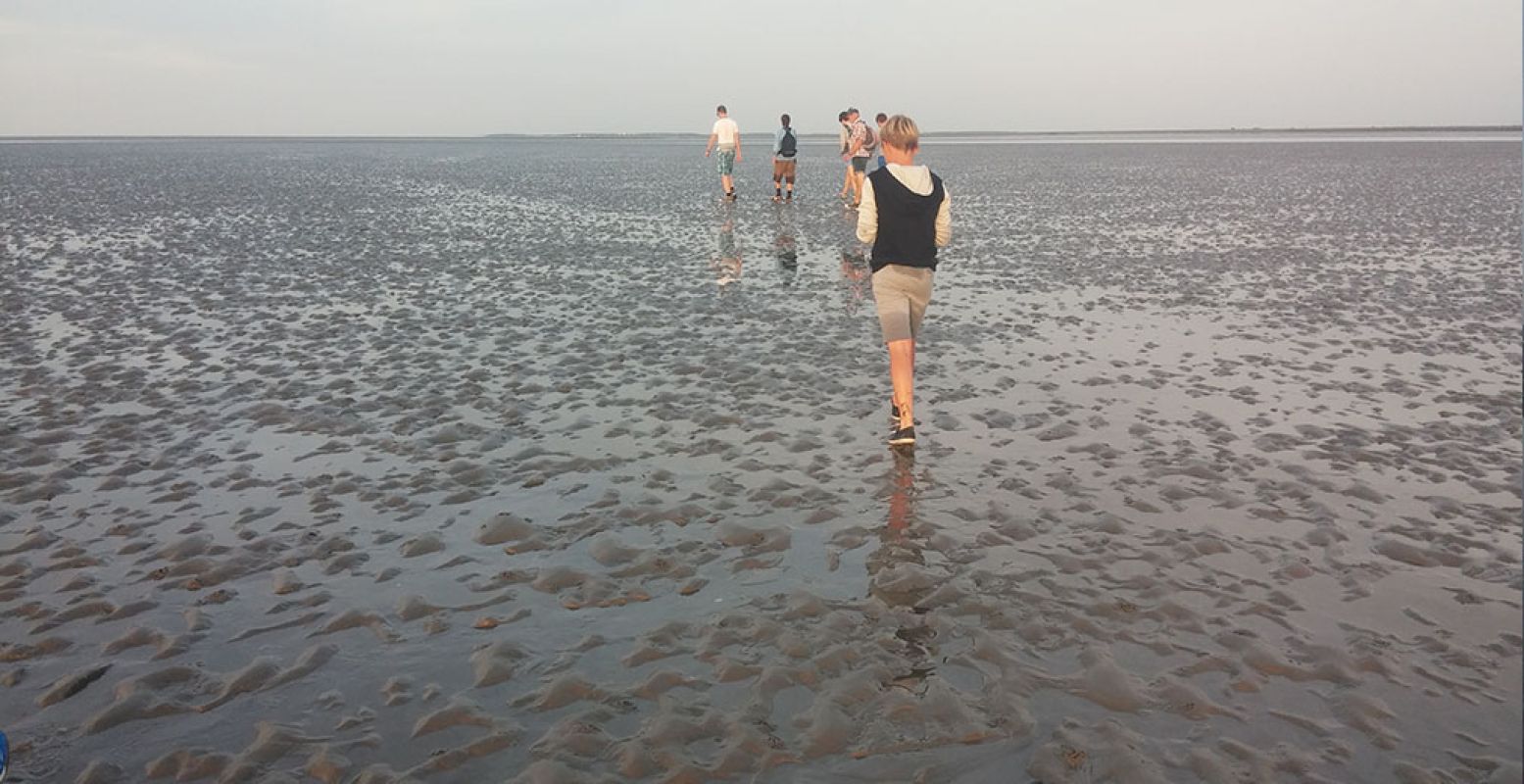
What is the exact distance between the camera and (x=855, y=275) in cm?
2072

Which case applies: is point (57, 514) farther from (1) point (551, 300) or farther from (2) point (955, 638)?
(1) point (551, 300)

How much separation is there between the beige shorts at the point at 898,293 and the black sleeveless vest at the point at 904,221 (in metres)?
0.10

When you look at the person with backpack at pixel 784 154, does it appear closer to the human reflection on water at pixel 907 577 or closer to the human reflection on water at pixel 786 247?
the human reflection on water at pixel 786 247

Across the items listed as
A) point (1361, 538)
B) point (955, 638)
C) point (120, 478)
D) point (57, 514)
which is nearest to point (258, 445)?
point (120, 478)

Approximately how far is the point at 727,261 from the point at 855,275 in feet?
12.3

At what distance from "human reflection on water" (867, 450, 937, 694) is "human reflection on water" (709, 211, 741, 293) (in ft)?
36.4

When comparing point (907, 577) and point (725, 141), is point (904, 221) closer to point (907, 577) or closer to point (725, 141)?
point (907, 577)

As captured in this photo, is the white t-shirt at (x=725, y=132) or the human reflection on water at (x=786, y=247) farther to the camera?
the white t-shirt at (x=725, y=132)

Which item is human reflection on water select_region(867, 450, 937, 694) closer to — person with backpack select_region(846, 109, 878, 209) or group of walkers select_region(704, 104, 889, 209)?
group of walkers select_region(704, 104, 889, 209)

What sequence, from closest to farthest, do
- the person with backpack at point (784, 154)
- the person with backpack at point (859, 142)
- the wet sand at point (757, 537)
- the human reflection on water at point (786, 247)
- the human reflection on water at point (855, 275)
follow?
the wet sand at point (757, 537) < the human reflection on water at point (855, 275) < the human reflection on water at point (786, 247) < the person with backpack at point (859, 142) < the person with backpack at point (784, 154)

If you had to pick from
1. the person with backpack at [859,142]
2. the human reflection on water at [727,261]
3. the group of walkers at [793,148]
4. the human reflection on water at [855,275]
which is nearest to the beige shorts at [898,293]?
the human reflection on water at [855,275]

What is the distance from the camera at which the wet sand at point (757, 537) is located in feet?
17.5

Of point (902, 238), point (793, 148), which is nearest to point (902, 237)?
point (902, 238)

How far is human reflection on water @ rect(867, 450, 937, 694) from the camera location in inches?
238
